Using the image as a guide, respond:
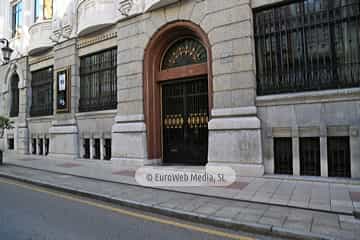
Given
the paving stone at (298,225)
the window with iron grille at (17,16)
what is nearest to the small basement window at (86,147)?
the paving stone at (298,225)

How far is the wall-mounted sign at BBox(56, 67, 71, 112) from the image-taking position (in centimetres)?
1419

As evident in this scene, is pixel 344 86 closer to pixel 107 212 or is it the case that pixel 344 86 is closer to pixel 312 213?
pixel 312 213

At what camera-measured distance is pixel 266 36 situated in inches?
351

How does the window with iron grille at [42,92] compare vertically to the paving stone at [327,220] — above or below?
above

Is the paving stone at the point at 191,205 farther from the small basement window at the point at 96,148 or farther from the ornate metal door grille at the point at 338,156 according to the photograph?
the small basement window at the point at 96,148

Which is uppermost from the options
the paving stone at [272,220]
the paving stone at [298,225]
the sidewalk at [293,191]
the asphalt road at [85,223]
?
the sidewalk at [293,191]

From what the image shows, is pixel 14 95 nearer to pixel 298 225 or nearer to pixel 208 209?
pixel 208 209

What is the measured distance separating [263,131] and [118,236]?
19.4ft

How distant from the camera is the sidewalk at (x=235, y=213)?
426cm

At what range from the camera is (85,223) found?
4.91 m

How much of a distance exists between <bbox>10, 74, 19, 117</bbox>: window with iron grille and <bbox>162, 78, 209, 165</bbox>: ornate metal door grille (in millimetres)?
13676

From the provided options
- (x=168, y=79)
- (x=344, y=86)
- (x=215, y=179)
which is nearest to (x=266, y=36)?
(x=344, y=86)

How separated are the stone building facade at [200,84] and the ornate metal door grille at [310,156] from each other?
0.03m

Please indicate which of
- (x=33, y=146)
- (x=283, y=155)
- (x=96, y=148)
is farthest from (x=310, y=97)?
(x=33, y=146)
